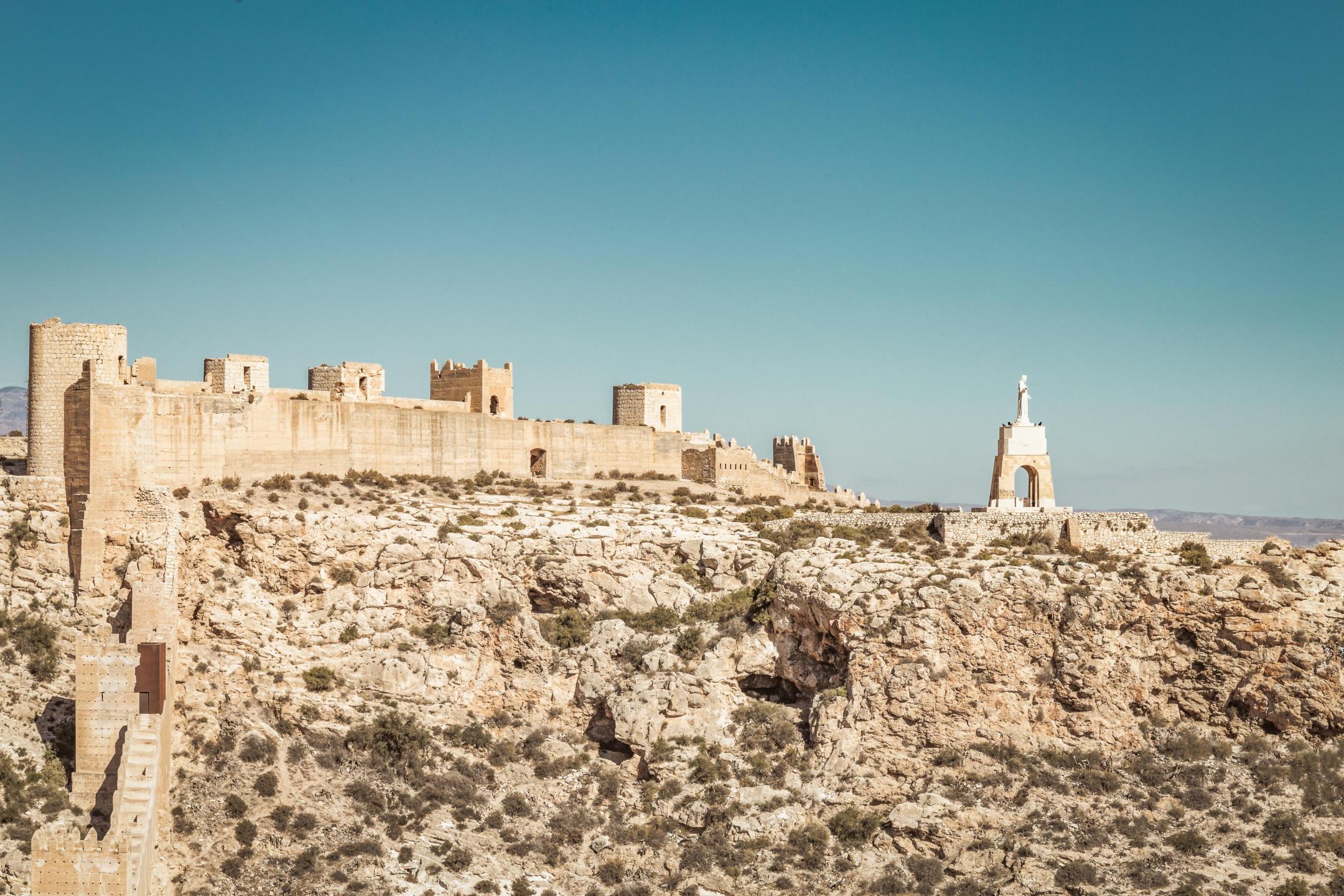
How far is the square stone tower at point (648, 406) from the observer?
6016 cm

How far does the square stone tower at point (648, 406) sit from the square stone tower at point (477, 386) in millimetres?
5095

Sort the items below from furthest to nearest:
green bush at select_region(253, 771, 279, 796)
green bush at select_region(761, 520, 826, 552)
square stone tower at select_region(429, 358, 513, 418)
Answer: square stone tower at select_region(429, 358, 513, 418) < green bush at select_region(761, 520, 826, 552) < green bush at select_region(253, 771, 279, 796)

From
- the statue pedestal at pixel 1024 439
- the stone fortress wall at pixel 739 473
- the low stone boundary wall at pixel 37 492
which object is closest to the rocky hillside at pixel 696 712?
the low stone boundary wall at pixel 37 492

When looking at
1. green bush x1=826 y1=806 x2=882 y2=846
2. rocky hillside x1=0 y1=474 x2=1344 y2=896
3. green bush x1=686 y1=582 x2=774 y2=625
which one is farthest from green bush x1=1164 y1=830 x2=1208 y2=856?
green bush x1=686 y1=582 x2=774 y2=625

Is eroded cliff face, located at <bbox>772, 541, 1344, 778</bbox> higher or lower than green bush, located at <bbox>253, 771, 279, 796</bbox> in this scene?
higher

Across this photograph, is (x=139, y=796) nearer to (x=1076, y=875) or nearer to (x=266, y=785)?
(x=266, y=785)

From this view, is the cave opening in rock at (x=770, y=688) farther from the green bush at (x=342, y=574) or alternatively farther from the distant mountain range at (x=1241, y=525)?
the distant mountain range at (x=1241, y=525)

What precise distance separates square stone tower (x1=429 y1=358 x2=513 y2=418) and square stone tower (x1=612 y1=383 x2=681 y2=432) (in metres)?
5.09

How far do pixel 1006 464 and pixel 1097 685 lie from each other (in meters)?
9.53

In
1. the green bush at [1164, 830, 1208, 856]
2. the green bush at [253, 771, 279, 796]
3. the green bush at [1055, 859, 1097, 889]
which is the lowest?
the green bush at [1055, 859, 1097, 889]

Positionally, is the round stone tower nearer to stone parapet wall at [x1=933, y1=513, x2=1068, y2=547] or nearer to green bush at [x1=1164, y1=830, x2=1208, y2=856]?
stone parapet wall at [x1=933, y1=513, x2=1068, y2=547]

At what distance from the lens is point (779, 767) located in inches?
1591

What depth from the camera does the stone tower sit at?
48.1 m

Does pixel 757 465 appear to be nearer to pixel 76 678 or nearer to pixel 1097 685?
pixel 1097 685
